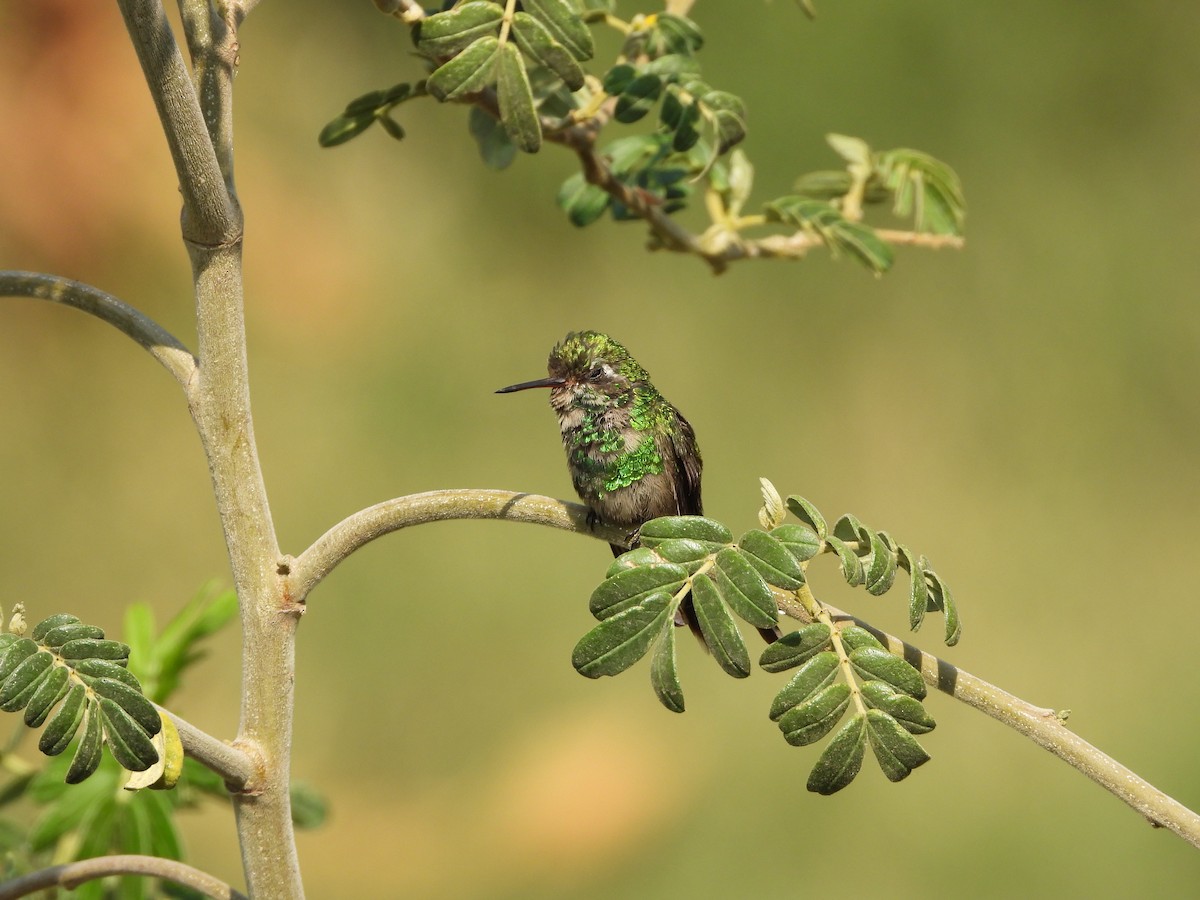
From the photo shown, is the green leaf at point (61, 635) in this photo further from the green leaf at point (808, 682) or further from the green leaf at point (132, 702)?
the green leaf at point (808, 682)

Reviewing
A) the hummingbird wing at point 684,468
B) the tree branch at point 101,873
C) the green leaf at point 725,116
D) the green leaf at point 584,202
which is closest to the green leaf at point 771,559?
the tree branch at point 101,873

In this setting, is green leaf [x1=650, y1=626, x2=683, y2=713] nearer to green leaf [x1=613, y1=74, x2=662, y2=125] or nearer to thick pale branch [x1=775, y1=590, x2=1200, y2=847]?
thick pale branch [x1=775, y1=590, x2=1200, y2=847]

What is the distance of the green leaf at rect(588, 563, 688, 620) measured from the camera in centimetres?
95

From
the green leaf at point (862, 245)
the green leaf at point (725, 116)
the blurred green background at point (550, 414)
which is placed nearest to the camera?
the green leaf at point (725, 116)

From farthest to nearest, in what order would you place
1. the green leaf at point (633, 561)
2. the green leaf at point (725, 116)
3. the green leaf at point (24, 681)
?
1. the green leaf at point (725, 116)
2. the green leaf at point (633, 561)
3. the green leaf at point (24, 681)

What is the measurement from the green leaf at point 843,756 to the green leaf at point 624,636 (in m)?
0.16

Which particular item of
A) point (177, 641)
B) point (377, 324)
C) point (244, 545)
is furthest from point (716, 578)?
point (377, 324)

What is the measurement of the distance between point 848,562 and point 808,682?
100mm

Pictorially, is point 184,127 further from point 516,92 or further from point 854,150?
point 854,150

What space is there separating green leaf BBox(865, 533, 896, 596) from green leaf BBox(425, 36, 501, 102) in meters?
0.59

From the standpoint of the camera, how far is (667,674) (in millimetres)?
937

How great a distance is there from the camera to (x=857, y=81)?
17.6ft

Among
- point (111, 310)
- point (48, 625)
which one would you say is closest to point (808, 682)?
point (48, 625)

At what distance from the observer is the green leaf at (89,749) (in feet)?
2.87
